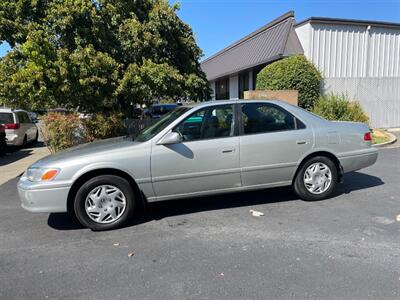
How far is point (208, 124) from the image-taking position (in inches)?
193

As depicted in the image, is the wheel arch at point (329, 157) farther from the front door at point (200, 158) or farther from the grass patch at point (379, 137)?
the grass patch at point (379, 137)

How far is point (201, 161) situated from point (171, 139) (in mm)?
527

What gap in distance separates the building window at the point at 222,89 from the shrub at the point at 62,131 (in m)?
13.1

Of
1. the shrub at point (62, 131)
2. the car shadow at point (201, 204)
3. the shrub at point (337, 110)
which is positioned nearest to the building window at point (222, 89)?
the shrub at point (337, 110)

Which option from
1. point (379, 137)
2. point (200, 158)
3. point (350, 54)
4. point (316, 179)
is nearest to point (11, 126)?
point (200, 158)

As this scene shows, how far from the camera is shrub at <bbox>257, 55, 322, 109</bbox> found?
12.6 m

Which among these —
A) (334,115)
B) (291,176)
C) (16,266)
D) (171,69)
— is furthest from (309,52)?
(16,266)

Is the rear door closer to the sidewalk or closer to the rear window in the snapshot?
the sidewalk

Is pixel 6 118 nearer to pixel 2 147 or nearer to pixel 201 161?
pixel 2 147

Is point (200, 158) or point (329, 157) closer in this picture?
point (200, 158)

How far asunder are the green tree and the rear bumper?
5.86 meters

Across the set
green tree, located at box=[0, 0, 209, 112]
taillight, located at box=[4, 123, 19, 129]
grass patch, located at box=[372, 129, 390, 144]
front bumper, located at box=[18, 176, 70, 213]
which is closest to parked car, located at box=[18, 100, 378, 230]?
front bumper, located at box=[18, 176, 70, 213]

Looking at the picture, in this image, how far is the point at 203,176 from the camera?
188 inches

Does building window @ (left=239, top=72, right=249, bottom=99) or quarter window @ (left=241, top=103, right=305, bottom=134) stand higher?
building window @ (left=239, top=72, right=249, bottom=99)
